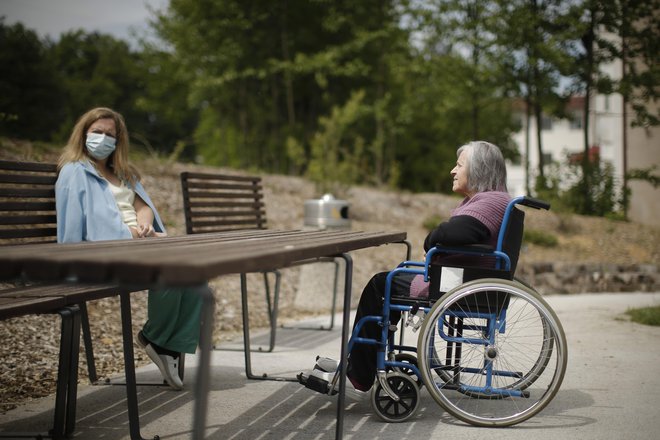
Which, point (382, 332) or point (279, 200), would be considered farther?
point (279, 200)

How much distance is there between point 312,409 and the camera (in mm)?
3729

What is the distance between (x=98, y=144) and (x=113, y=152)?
182 mm

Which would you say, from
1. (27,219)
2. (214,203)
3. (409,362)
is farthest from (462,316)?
(214,203)

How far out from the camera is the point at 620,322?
648cm

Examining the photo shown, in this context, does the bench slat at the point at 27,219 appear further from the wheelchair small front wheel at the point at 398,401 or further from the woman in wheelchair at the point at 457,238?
the wheelchair small front wheel at the point at 398,401

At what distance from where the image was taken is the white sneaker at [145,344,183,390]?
394cm

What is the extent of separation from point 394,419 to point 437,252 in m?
0.81

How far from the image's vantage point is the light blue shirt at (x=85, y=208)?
13.3 ft

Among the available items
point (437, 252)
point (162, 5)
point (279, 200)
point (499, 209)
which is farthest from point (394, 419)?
point (162, 5)

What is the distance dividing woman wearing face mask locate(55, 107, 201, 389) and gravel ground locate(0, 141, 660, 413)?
702mm

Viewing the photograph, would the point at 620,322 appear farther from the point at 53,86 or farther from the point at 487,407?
the point at 53,86

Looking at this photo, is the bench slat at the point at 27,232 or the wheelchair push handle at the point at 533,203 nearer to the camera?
the wheelchair push handle at the point at 533,203

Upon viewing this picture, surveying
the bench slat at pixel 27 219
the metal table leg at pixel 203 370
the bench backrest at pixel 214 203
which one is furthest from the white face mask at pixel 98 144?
the metal table leg at pixel 203 370

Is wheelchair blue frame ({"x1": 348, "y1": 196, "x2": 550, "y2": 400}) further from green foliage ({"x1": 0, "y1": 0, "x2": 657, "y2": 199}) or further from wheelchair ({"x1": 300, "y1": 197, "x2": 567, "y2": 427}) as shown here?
green foliage ({"x1": 0, "y1": 0, "x2": 657, "y2": 199})
